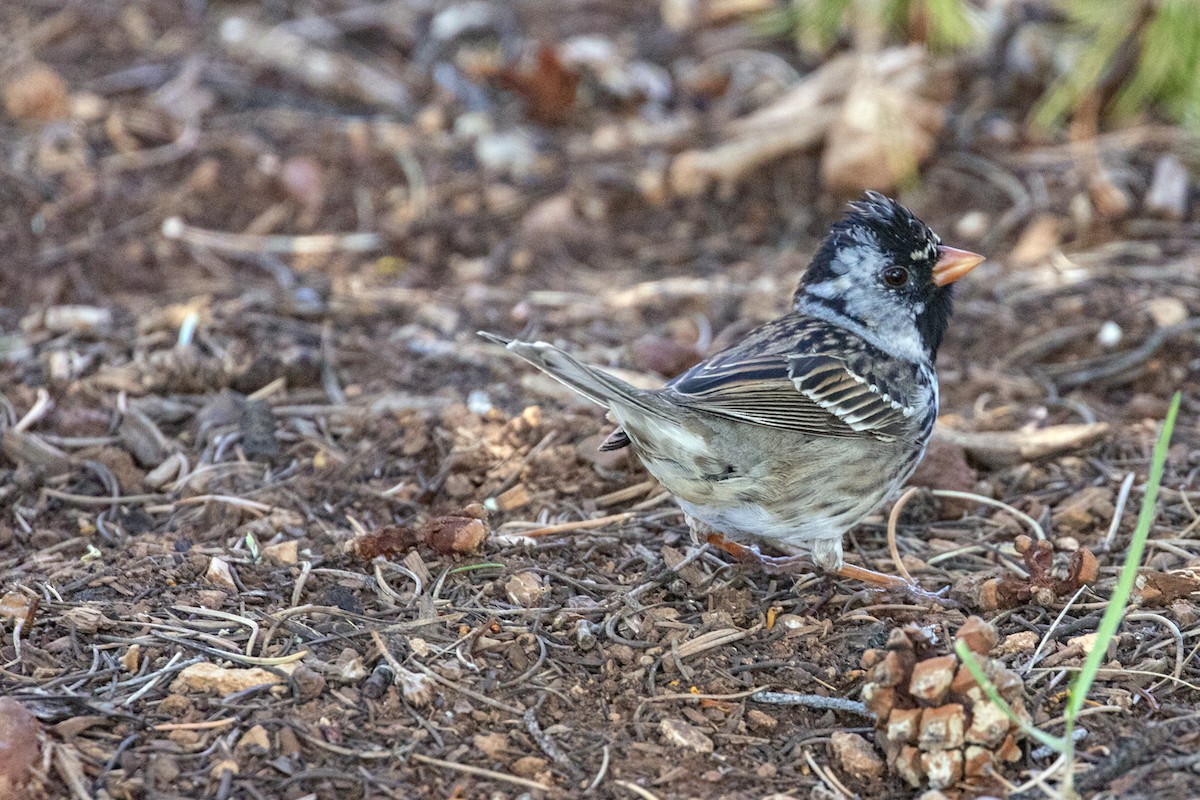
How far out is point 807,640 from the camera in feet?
11.5

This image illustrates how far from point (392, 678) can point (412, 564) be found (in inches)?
21.6

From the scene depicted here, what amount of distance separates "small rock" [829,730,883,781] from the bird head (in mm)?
1725

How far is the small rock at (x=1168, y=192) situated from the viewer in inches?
237

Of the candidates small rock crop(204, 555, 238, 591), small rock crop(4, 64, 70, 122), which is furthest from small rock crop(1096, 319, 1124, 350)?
small rock crop(4, 64, 70, 122)

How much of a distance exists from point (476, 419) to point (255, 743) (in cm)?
183

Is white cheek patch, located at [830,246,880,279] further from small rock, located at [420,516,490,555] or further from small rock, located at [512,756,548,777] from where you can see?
small rock, located at [512,756,548,777]

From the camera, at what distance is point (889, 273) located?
434 cm

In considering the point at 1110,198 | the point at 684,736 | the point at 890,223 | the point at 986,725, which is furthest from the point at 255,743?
the point at 1110,198

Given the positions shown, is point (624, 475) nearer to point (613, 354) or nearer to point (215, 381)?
point (613, 354)

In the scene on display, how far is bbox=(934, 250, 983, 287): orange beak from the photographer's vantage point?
14.1 feet

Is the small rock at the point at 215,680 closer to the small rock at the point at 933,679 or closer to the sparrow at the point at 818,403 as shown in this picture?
the sparrow at the point at 818,403

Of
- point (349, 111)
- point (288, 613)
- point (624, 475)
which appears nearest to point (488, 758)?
point (288, 613)

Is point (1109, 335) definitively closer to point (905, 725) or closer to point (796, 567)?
point (796, 567)

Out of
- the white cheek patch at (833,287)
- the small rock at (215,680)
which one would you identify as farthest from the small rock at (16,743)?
the white cheek patch at (833,287)
